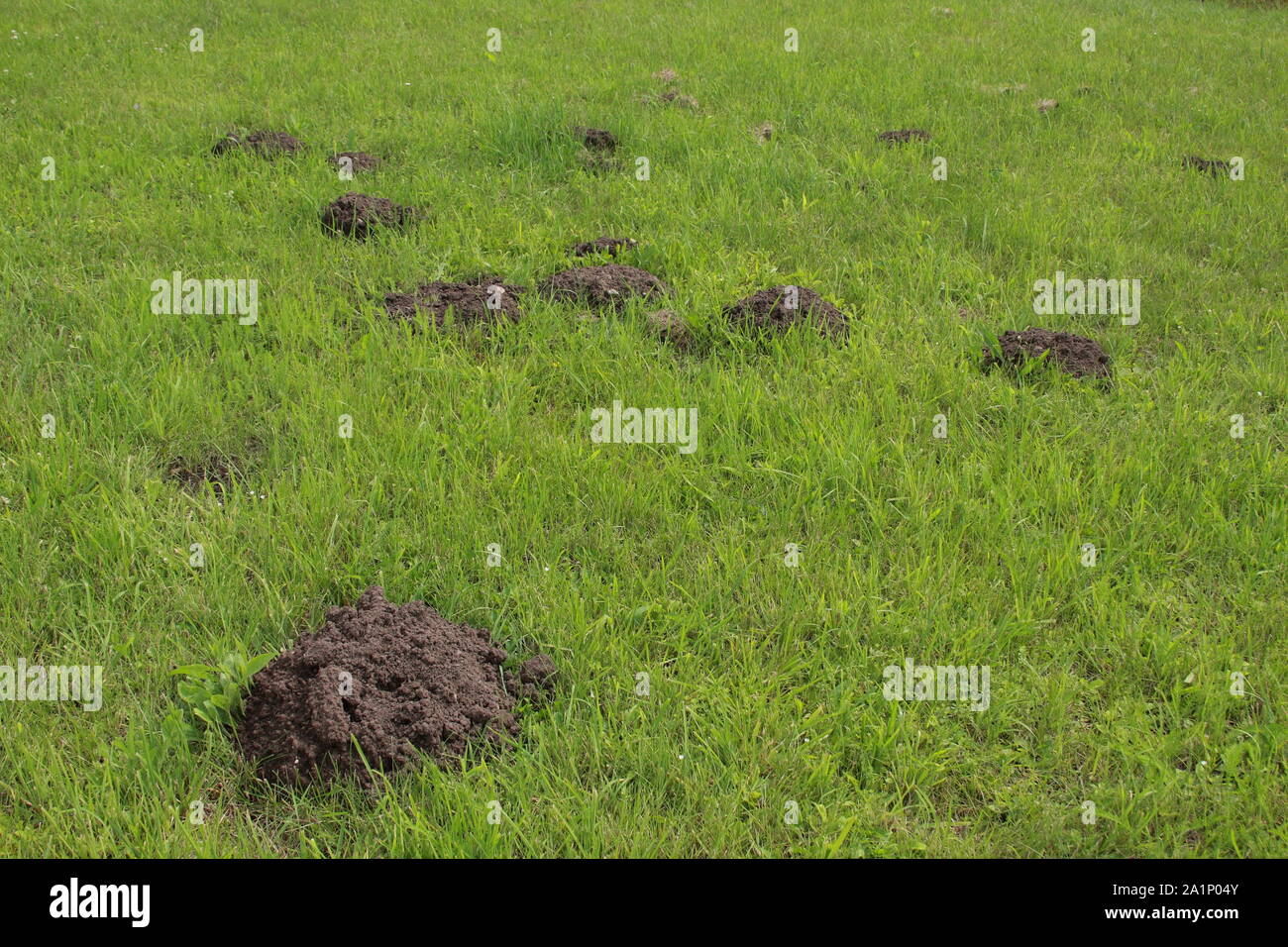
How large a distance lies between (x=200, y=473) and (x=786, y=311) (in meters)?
2.99

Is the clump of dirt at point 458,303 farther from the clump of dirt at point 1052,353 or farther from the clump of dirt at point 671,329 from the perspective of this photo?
the clump of dirt at point 1052,353

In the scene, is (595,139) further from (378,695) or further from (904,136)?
(378,695)

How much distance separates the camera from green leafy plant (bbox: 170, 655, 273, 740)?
9.64 feet

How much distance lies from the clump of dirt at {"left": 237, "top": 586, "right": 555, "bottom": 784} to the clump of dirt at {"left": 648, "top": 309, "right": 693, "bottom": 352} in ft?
7.36

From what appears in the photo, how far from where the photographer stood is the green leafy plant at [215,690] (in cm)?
294

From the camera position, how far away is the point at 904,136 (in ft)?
25.2

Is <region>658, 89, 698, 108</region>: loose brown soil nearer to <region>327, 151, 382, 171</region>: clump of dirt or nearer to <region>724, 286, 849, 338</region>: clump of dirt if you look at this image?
<region>327, 151, 382, 171</region>: clump of dirt

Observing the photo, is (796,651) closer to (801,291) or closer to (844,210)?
(801,291)

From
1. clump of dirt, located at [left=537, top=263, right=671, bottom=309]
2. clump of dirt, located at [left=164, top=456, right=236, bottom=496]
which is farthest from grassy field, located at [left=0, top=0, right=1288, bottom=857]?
clump of dirt, located at [left=537, top=263, right=671, bottom=309]

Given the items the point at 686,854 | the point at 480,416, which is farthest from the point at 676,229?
the point at 686,854

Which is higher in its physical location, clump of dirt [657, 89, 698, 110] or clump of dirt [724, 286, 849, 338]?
clump of dirt [657, 89, 698, 110]

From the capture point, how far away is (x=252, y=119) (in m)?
7.69

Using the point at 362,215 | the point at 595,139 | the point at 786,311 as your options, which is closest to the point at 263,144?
the point at 362,215
